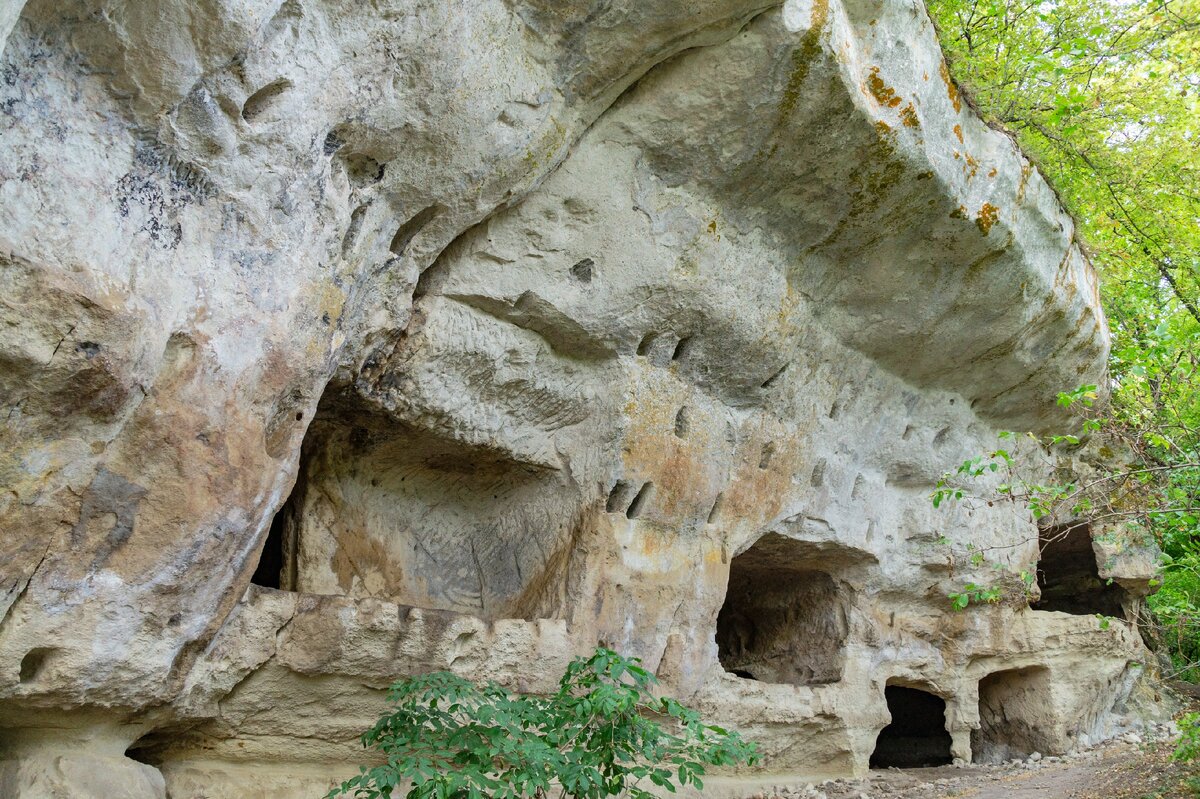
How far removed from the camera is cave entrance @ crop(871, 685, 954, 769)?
8.82 meters

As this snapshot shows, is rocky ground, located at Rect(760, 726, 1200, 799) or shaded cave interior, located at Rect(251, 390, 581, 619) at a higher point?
shaded cave interior, located at Rect(251, 390, 581, 619)

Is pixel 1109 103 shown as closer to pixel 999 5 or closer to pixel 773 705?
pixel 999 5

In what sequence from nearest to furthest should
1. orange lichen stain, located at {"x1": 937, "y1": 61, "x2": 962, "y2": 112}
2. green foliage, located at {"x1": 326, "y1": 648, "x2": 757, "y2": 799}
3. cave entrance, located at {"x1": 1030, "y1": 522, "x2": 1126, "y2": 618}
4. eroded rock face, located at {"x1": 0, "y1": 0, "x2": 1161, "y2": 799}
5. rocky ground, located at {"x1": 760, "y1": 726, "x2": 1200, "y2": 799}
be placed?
1. eroded rock face, located at {"x1": 0, "y1": 0, "x2": 1161, "y2": 799}
2. green foliage, located at {"x1": 326, "y1": 648, "x2": 757, "y2": 799}
3. orange lichen stain, located at {"x1": 937, "y1": 61, "x2": 962, "y2": 112}
4. rocky ground, located at {"x1": 760, "y1": 726, "x2": 1200, "y2": 799}
5. cave entrance, located at {"x1": 1030, "y1": 522, "x2": 1126, "y2": 618}

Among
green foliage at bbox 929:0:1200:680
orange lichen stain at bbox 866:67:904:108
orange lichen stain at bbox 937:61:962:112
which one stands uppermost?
green foliage at bbox 929:0:1200:680

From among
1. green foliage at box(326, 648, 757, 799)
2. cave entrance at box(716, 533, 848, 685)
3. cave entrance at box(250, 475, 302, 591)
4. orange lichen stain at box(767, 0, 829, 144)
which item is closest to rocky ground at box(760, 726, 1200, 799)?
cave entrance at box(716, 533, 848, 685)

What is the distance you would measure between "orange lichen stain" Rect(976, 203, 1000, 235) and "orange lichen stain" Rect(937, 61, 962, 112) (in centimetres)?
59

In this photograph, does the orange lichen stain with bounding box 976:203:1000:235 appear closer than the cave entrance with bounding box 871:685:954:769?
Yes

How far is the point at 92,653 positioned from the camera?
3.06 meters

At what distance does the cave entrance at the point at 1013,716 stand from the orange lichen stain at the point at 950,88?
4.84 meters

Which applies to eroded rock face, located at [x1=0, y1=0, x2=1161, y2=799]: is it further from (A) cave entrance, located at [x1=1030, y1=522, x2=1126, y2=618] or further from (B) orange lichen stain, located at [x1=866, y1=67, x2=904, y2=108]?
(A) cave entrance, located at [x1=1030, y1=522, x2=1126, y2=618]

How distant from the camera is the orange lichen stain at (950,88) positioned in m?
5.00

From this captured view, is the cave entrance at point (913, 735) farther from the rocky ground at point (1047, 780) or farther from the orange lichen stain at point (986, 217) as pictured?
the orange lichen stain at point (986, 217)

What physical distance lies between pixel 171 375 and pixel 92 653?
908 millimetres

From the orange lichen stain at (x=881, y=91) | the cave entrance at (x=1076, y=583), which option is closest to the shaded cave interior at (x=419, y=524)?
the orange lichen stain at (x=881, y=91)
